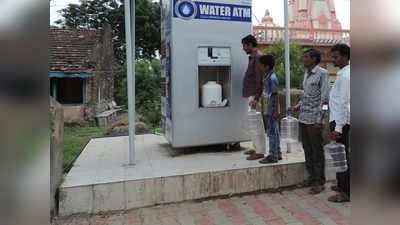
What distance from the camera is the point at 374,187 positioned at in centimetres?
60

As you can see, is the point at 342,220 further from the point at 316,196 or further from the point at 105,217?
the point at 105,217

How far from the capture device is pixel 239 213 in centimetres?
317

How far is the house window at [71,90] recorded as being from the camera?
12945mm

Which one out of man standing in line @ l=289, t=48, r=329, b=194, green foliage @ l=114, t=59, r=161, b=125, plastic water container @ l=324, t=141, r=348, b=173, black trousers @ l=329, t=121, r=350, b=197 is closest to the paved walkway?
black trousers @ l=329, t=121, r=350, b=197

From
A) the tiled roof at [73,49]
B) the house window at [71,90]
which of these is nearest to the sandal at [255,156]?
the tiled roof at [73,49]

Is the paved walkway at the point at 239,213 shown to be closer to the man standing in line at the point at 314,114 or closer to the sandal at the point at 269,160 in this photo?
the man standing in line at the point at 314,114

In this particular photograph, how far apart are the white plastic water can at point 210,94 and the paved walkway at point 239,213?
150 cm

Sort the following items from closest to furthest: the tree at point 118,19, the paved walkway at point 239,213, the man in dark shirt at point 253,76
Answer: the paved walkway at point 239,213 → the man in dark shirt at point 253,76 → the tree at point 118,19

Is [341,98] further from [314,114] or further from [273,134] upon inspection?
[273,134]

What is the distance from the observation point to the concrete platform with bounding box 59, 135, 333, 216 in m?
3.17

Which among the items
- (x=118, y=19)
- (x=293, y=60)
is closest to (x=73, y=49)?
(x=118, y=19)

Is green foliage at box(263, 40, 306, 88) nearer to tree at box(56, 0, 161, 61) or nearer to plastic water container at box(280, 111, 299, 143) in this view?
plastic water container at box(280, 111, 299, 143)

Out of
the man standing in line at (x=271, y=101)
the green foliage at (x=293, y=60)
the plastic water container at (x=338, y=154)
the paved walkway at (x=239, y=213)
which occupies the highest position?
the green foliage at (x=293, y=60)

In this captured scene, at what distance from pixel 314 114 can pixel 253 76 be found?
1.01 meters
